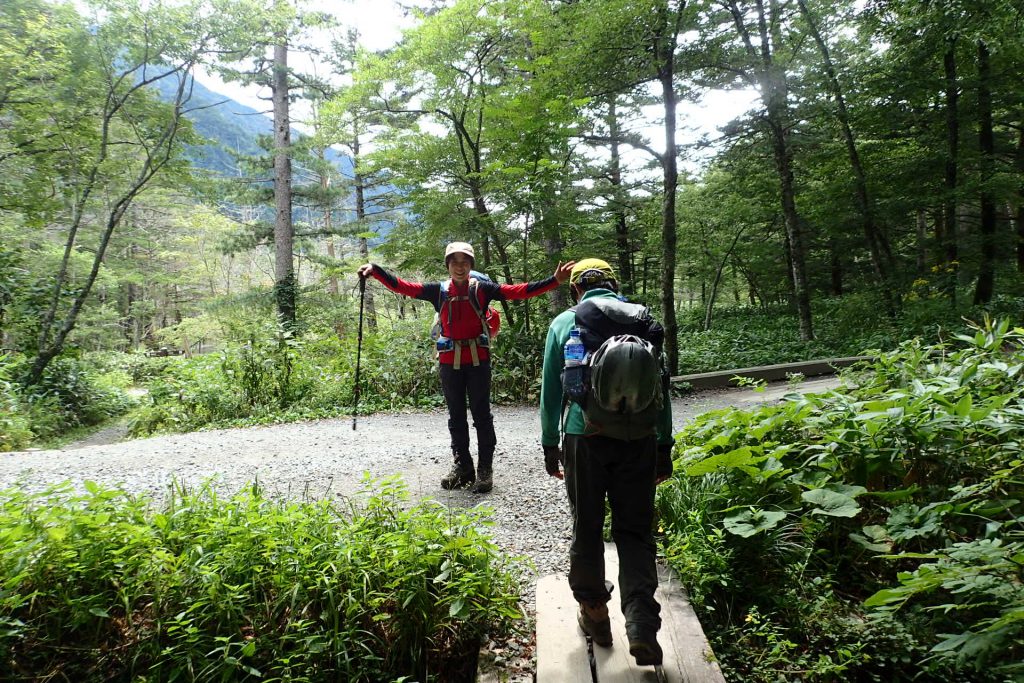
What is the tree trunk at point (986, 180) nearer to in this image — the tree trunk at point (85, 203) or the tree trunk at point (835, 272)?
the tree trunk at point (835, 272)

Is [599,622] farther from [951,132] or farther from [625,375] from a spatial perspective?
[951,132]

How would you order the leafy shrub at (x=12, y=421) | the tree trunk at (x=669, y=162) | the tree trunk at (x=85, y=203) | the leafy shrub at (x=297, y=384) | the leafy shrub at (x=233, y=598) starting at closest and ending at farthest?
the leafy shrub at (x=233, y=598) < the leafy shrub at (x=12, y=421) < the tree trunk at (x=669, y=162) < the leafy shrub at (x=297, y=384) < the tree trunk at (x=85, y=203)

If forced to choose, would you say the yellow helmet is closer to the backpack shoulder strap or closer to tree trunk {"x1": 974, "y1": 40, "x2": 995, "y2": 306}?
the backpack shoulder strap

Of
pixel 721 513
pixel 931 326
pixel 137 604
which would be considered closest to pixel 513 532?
pixel 721 513

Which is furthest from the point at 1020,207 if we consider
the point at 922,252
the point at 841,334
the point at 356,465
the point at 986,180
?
the point at 356,465

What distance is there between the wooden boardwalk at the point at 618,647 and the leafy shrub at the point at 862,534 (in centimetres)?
16

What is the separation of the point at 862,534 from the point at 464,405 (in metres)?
2.96

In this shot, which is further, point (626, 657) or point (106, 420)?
point (106, 420)

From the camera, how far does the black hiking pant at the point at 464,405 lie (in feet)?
14.4

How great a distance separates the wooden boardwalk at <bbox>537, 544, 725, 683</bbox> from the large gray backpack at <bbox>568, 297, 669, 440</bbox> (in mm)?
993

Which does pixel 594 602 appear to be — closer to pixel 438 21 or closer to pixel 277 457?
pixel 277 457

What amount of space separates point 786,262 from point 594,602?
57.4 feet

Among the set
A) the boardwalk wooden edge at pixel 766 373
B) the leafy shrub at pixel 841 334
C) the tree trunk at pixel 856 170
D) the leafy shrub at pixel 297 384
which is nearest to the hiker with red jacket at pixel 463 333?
the leafy shrub at pixel 297 384

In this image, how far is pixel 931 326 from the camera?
9984 mm
